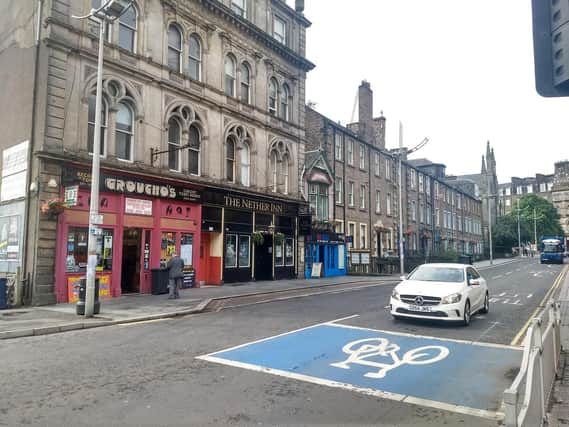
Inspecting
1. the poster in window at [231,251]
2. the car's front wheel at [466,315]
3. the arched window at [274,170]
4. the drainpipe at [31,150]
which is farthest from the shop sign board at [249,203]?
the car's front wheel at [466,315]

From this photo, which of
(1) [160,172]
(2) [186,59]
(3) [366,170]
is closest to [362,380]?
(1) [160,172]

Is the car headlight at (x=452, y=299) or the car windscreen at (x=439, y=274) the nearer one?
the car headlight at (x=452, y=299)

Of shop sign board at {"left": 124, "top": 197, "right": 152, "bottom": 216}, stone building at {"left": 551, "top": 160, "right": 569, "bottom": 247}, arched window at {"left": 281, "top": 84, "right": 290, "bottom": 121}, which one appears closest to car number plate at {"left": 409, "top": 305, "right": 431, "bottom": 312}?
shop sign board at {"left": 124, "top": 197, "right": 152, "bottom": 216}

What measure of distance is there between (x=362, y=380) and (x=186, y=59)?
60.3 ft

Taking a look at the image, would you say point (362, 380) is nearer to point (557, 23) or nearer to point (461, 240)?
point (557, 23)

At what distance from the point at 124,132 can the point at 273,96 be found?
11.6 metres

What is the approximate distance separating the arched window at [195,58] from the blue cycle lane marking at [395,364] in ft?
52.3

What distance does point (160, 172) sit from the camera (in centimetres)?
1897

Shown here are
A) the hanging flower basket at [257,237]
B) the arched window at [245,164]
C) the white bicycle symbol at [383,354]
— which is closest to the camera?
the white bicycle symbol at [383,354]

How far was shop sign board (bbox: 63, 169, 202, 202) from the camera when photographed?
51.2ft

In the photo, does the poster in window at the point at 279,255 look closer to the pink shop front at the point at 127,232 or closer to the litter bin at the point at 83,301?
the pink shop front at the point at 127,232

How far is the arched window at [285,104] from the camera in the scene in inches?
1109

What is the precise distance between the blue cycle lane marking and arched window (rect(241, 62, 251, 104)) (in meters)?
17.9

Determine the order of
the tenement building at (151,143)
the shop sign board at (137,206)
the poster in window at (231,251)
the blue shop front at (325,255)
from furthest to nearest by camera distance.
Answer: the blue shop front at (325,255)
the poster in window at (231,251)
the shop sign board at (137,206)
the tenement building at (151,143)
